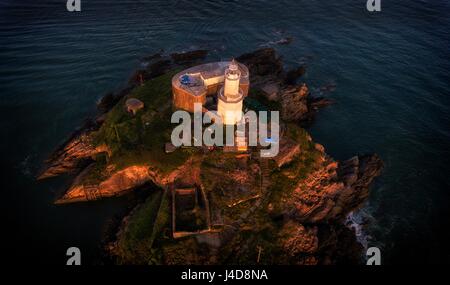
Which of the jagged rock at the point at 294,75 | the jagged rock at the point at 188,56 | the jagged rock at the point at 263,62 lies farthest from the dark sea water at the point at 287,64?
the jagged rock at the point at 263,62

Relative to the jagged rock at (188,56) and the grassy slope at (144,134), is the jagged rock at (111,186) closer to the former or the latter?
the grassy slope at (144,134)

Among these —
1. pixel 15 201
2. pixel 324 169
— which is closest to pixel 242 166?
pixel 324 169

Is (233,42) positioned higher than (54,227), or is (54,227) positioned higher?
(233,42)

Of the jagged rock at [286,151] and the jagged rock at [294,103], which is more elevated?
the jagged rock at [294,103]

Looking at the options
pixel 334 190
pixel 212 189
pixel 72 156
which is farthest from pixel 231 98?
pixel 72 156
